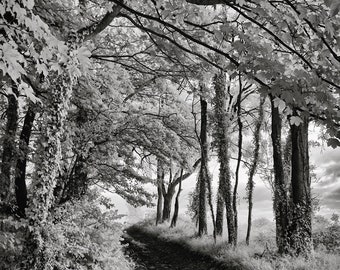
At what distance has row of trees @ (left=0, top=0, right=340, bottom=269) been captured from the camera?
332cm

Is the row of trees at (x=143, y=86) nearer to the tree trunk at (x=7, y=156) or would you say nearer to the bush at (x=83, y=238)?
the tree trunk at (x=7, y=156)

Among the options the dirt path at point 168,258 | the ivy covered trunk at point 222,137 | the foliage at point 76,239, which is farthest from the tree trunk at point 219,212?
the foliage at point 76,239

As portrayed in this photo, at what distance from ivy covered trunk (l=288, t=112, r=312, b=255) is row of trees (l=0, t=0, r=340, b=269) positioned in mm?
30

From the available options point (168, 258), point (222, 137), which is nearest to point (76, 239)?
point (168, 258)

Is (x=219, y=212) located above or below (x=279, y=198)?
below

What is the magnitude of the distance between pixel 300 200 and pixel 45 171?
708 cm

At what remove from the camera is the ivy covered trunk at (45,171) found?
5191 mm

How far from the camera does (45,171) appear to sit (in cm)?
550

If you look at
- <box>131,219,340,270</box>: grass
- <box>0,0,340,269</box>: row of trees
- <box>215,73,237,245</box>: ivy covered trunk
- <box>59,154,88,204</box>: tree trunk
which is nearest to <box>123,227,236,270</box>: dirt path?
<box>131,219,340,270</box>: grass

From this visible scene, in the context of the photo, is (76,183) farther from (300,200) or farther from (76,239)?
(300,200)

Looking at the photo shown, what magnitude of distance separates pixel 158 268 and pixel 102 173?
3.82 meters

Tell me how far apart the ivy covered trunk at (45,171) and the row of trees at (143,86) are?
18 millimetres

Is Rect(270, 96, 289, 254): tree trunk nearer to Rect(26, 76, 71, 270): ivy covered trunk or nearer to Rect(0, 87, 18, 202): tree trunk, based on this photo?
Rect(26, 76, 71, 270): ivy covered trunk

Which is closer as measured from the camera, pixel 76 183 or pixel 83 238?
pixel 83 238
